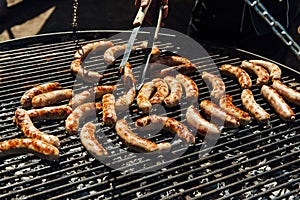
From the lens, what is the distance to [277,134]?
11.2 feet

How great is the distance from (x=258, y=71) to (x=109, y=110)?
5.59ft

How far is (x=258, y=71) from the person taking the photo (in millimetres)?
4055

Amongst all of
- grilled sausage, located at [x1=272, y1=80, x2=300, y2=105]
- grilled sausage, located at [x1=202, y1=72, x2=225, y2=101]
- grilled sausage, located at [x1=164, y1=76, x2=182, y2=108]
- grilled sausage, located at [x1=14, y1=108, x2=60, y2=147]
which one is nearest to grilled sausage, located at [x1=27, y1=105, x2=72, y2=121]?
grilled sausage, located at [x1=14, y1=108, x2=60, y2=147]

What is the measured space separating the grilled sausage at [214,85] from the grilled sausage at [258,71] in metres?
0.41

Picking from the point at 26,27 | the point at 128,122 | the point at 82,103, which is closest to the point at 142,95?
the point at 128,122

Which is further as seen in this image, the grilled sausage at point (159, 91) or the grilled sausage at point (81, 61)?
the grilled sausage at point (81, 61)

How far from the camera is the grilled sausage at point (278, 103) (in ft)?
11.6

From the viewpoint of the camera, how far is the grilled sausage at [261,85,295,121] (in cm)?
353

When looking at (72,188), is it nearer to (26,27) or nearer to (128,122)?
(128,122)

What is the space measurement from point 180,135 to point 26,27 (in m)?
5.53

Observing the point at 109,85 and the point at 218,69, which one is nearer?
the point at 109,85

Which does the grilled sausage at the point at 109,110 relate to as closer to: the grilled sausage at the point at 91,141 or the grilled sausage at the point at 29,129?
the grilled sausage at the point at 91,141

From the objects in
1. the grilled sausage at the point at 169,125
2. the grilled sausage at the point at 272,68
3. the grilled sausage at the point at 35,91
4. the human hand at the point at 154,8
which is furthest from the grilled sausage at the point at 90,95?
the grilled sausage at the point at 272,68

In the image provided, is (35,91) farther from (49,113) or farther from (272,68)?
(272,68)
